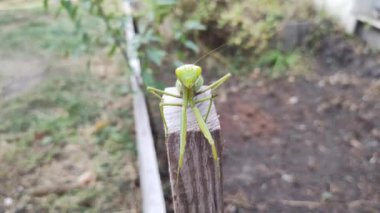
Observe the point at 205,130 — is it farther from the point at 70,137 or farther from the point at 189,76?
the point at 70,137

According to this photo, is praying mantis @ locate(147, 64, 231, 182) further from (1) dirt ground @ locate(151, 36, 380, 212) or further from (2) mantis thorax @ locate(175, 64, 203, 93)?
(1) dirt ground @ locate(151, 36, 380, 212)

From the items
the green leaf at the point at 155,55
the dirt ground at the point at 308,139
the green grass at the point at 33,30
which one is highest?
the green grass at the point at 33,30

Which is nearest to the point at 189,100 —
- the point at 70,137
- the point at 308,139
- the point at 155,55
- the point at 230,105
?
the point at 155,55

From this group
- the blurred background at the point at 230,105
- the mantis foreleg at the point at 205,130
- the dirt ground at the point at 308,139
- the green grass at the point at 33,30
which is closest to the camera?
the mantis foreleg at the point at 205,130

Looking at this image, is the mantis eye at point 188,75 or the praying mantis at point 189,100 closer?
the praying mantis at point 189,100

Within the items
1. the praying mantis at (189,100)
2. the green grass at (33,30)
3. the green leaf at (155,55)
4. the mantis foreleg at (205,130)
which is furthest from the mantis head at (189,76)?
the green grass at (33,30)

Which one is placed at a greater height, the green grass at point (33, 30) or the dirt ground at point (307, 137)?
the green grass at point (33, 30)

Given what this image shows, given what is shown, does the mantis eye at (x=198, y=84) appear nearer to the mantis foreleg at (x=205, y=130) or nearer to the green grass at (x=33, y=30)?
the mantis foreleg at (x=205, y=130)
